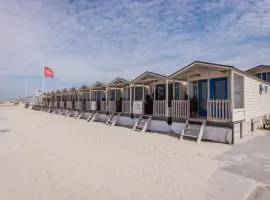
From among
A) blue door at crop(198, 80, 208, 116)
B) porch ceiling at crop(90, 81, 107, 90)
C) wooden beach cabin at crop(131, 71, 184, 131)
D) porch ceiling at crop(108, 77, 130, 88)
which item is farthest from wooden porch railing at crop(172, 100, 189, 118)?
porch ceiling at crop(90, 81, 107, 90)

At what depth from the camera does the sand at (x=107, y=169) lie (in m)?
5.98

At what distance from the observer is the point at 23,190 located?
6105mm

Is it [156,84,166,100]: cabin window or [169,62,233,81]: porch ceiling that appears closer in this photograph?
[169,62,233,81]: porch ceiling

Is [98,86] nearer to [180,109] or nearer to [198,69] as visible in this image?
[180,109]

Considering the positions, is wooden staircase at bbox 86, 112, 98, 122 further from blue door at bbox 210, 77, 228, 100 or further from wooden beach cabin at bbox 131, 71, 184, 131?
blue door at bbox 210, 77, 228, 100

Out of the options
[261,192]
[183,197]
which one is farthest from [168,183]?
[261,192]

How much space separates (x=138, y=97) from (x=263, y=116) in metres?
9.09

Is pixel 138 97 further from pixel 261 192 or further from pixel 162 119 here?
pixel 261 192

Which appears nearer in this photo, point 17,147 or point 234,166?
point 234,166

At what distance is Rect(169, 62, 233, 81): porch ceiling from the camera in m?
12.6

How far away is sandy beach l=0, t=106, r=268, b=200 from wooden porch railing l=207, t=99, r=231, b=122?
1.39 m

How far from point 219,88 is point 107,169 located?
990 cm

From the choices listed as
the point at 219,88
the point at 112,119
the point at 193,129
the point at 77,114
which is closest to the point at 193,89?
the point at 219,88

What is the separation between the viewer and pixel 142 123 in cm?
1761
